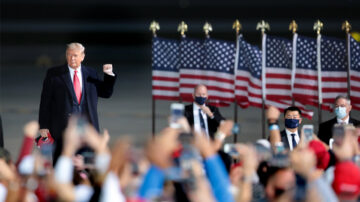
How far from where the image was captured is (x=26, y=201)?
6555 mm

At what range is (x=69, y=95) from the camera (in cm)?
1214

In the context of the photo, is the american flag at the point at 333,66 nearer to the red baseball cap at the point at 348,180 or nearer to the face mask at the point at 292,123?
the face mask at the point at 292,123

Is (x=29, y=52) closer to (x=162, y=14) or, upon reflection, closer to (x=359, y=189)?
(x=162, y=14)

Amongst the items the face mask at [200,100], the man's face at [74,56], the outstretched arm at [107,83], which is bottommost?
the face mask at [200,100]

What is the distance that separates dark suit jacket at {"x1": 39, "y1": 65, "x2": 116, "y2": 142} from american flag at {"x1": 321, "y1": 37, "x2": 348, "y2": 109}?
3.97 meters

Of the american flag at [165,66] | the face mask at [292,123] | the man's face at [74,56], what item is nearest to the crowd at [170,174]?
the face mask at [292,123]

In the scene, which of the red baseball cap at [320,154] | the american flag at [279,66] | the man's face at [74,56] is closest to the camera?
the red baseball cap at [320,154]

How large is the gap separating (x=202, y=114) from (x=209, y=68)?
2.47 meters

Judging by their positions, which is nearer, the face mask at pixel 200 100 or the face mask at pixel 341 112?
the face mask at pixel 341 112

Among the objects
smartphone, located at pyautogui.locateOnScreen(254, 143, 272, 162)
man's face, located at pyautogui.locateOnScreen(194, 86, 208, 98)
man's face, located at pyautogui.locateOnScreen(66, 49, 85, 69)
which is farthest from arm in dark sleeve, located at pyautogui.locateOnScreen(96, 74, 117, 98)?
smartphone, located at pyautogui.locateOnScreen(254, 143, 272, 162)

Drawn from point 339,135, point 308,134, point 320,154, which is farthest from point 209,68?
point 339,135

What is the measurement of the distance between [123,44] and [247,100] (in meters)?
37.6

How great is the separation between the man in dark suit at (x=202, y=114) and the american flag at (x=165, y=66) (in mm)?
2501

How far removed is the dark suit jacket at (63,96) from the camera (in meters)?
12.1
